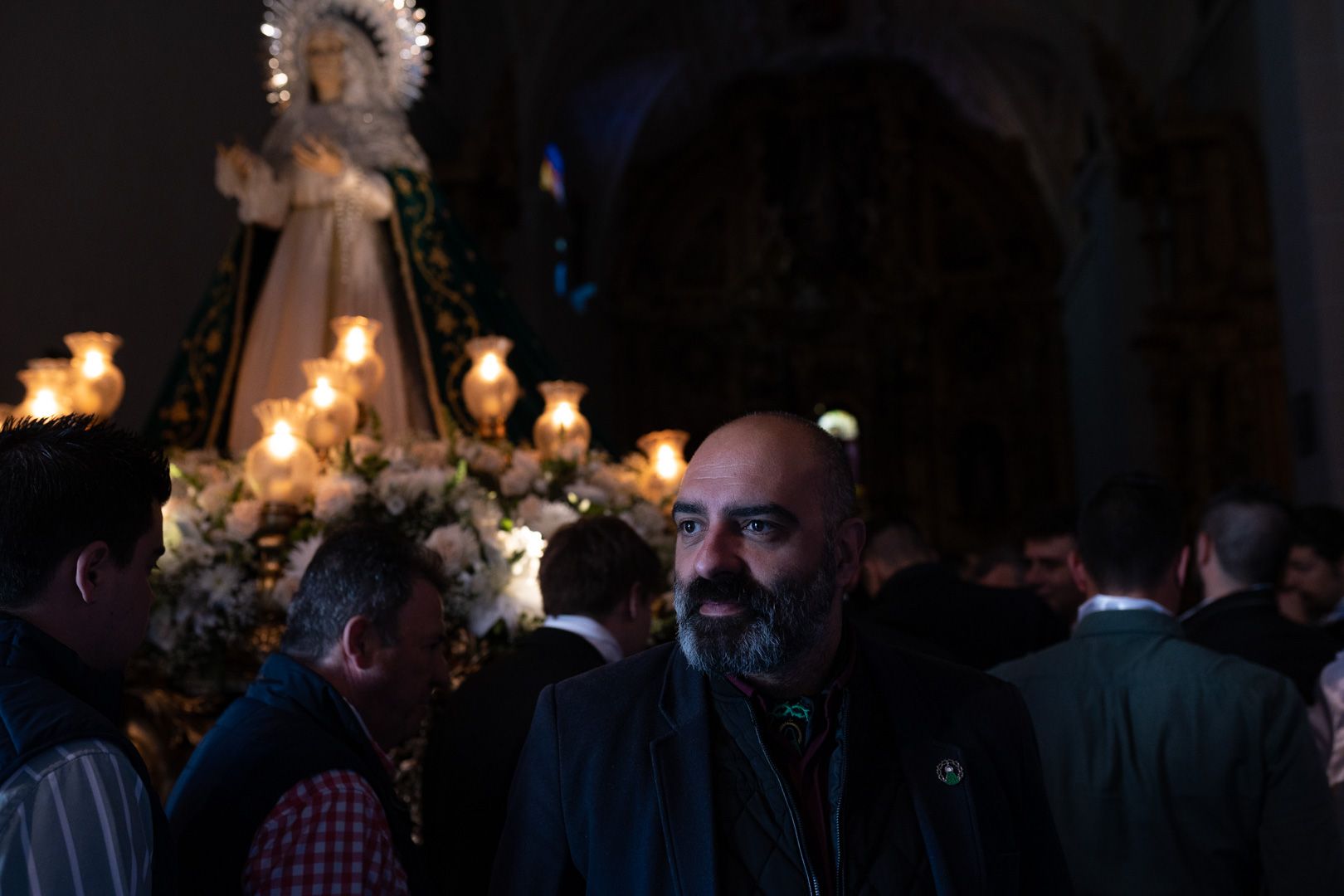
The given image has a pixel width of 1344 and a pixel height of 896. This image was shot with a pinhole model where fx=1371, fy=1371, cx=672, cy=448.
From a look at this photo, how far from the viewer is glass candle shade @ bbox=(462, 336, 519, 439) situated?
500 centimetres

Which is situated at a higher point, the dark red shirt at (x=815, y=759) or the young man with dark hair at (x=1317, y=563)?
the dark red shirt at (x=815, y=759)

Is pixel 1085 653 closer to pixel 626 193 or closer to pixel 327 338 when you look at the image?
pixel 327 338

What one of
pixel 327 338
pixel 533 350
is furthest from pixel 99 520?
pixel 533 350

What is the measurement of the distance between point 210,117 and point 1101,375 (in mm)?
11106

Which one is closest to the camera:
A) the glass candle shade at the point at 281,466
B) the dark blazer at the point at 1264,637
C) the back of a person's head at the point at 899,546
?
the dark blazer at the point at 1264,637

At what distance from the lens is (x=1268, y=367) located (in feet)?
39.6

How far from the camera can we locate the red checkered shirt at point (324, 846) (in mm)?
2066

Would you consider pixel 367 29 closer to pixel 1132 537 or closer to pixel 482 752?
pixel 482 752

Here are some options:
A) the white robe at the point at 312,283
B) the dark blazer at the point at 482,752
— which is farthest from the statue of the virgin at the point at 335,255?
the dark blazer at the point at 482,752

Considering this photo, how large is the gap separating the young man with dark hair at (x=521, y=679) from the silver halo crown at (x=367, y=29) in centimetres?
342

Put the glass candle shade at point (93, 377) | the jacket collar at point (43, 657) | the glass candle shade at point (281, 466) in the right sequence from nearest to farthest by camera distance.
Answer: the jacket collar at point (43, 657), the glass candle shade at point (281, 466), the glass candle shade at point (93, 377)

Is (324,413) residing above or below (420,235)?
below

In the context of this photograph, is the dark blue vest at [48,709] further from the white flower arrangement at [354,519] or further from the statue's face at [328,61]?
the statue's face at [328,61]

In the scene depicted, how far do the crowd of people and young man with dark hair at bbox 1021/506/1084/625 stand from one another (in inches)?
84.9
